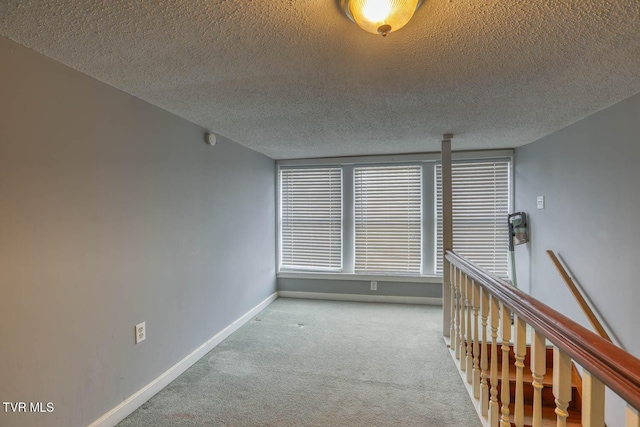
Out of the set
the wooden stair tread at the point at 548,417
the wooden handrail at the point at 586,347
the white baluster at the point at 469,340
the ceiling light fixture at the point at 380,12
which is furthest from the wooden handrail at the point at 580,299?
the ceiling light fixture at the point at 380,12

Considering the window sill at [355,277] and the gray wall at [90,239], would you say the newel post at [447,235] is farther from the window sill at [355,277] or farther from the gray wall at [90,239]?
the gray wall at [90,239]

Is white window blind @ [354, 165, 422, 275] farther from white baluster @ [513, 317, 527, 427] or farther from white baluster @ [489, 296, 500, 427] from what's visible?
white baluster @ [513, 317, 527, 427]

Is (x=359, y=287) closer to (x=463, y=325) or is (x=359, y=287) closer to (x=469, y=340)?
(x=463, y=325)

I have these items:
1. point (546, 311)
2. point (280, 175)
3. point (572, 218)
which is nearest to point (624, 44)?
point (546, 311)

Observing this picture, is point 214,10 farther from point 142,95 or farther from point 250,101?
point 142,95

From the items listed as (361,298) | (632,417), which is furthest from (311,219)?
(632,417)

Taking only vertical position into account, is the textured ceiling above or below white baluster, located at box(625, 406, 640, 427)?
above

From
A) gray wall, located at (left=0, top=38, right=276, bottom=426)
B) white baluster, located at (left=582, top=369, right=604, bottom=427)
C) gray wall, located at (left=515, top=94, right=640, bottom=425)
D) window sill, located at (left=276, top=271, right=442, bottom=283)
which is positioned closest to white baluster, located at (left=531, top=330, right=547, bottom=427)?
white baluster, located at (left=582, top=369, right=604, bottom=427)

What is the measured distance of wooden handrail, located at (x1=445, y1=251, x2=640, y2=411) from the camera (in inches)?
26.5

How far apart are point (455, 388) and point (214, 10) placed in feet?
8.73

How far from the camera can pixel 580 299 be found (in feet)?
8.05

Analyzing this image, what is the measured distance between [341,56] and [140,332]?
2122 millimetres

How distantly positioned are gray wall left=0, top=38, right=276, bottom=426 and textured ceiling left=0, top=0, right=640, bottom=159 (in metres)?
0.22

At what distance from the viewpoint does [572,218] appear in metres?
2.62
